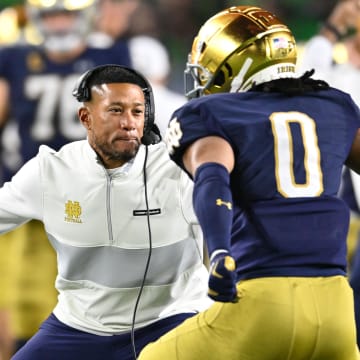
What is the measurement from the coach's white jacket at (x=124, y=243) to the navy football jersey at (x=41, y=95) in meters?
1.75

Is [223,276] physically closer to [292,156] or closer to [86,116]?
[292,156]

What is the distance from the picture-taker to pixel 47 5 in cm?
503

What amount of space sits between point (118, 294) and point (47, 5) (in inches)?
94.1

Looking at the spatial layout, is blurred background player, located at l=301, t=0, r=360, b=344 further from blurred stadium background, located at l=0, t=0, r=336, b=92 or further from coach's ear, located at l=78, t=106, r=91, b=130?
coach's ear, located at l=78, t=106, r=91, b=130

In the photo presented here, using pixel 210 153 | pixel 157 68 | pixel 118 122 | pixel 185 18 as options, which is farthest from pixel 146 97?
pixel 185 18

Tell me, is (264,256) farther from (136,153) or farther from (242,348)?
(136,153)

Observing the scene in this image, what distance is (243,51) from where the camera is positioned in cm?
248

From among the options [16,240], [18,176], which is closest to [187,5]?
[16,240]

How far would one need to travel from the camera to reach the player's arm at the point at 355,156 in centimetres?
241

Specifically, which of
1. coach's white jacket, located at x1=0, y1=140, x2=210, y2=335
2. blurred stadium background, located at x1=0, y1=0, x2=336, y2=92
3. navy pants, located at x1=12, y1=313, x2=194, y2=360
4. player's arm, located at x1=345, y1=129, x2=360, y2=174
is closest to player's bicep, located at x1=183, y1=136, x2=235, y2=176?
player's arm, located at x1=345, y1=129, x2=360, y2=174

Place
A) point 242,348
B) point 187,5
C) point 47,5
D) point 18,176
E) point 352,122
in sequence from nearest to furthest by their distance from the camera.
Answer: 1. point 242,348
2. point 352,122
3. point 18,176
4. point 47,5
5. point 187,5

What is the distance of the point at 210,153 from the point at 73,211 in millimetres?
841

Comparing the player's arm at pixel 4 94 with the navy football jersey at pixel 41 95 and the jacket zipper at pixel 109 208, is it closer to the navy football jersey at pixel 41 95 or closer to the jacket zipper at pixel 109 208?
the navy football jersey at pixel 41 95

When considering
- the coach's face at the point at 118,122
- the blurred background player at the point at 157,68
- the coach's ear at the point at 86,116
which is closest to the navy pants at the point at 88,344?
the coach's face at the point at 118,122
